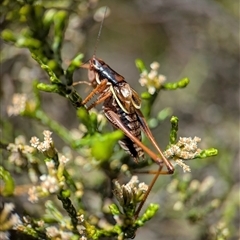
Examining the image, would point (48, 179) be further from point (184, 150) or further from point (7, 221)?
point (184, 150)

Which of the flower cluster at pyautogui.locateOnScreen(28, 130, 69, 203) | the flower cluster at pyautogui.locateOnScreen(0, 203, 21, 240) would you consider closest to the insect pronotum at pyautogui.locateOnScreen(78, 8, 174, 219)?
the flower cluster at pyautogui.locateOnScreen(28, 130, 69, 203)

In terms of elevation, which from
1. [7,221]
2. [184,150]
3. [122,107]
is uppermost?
[122,107]

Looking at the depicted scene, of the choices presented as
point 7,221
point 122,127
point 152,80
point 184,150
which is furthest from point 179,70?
point 7,221

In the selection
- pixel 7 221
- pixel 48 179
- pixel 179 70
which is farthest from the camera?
pixel 179 70

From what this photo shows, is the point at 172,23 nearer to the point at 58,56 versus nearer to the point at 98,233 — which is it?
the point at 58,56

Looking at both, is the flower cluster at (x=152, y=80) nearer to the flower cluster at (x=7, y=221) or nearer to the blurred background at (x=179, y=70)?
the blurred background at (x=179, y=70)

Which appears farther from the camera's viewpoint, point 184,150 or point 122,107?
point 122,107

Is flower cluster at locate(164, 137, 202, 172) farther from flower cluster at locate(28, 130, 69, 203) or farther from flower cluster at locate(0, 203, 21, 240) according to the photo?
flower cluster at locate(0, 203, 21, 240)

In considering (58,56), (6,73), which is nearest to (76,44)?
(6,73)

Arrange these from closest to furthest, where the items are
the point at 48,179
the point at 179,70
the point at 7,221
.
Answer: the point at 48,179 → the point at 7,221 → the point at 179,70
